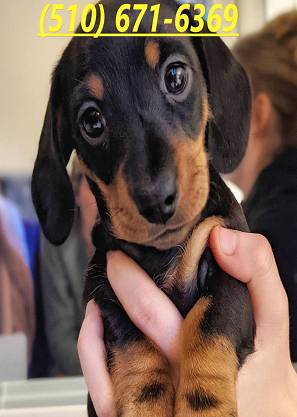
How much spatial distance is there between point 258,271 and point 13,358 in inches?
22.9

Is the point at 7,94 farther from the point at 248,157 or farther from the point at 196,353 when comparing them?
the point at 196,353

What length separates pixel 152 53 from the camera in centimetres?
70

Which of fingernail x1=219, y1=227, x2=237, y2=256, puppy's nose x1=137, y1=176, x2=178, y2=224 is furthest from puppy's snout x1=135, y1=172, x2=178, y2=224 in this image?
fingernail x1=219, y1=227, x2=237, y2=256

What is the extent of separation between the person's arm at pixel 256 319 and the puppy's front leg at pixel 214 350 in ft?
0.11

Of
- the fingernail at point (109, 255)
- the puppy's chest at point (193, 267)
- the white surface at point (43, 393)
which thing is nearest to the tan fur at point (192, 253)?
the puppy's chest at point (193, 267)

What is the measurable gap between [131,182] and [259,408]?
1.46 feet

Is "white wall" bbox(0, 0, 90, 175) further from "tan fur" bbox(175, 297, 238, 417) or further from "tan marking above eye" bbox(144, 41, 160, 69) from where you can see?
"tan fur" bbox(175, 297, 238, 417)

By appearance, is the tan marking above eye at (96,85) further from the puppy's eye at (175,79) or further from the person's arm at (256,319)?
the person's arm at (256,319)

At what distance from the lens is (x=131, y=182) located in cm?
68

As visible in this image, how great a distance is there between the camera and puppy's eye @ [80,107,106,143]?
73 centimetres

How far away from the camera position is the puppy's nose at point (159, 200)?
0.64 meters

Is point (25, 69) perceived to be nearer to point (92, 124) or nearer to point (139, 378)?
point (92, 124)

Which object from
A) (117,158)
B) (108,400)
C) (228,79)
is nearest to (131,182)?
(117,158)

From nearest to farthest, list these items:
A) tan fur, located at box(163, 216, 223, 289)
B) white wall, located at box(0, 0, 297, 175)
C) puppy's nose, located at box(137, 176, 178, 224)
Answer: puppy's nose, located at box(137, 176, 178, 224)
tan fur, located at box(163, 216, 223, 289)
white wall, located at box(0, 0, 297, 175)
